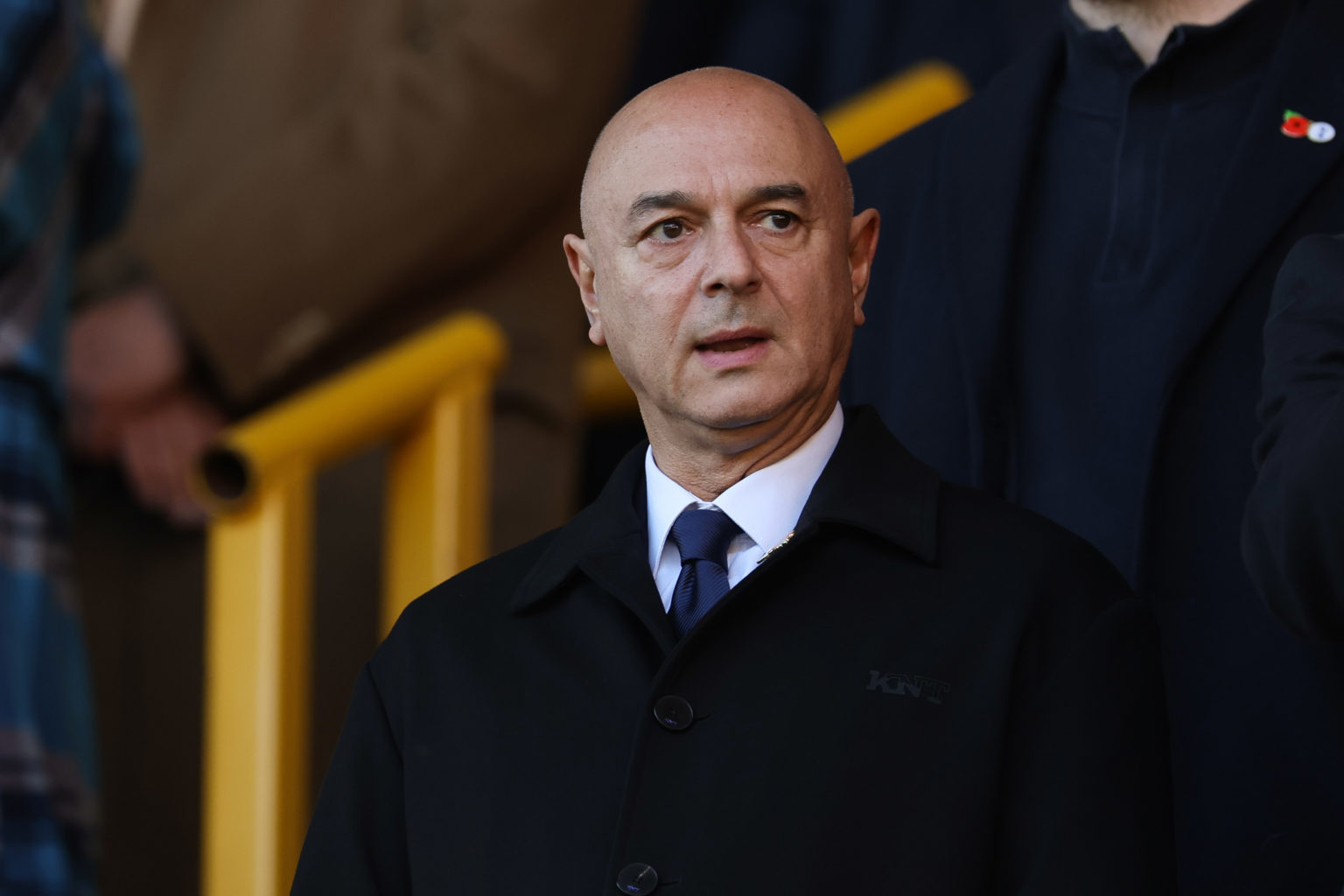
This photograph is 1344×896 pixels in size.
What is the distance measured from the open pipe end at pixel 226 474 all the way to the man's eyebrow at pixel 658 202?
2.64 feet

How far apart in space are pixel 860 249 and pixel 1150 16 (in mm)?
354

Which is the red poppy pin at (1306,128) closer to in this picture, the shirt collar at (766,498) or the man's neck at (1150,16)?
the man's neck at (1150,16)

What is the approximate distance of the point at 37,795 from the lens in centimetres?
186

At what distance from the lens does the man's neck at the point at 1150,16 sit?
1.34 metres

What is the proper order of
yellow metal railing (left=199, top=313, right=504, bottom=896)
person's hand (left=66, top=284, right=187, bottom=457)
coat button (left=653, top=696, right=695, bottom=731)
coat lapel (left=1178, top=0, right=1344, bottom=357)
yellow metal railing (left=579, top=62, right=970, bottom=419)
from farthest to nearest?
person's hand (left=66, top=284, right=187, bottom=457) < yellow metal railing (left=579, top=62, right=970, bottom=419) < yellow metal railing (left=199, top=313, right=504, bottom=896) < coat lapel (left=1178, top=0, right=1344, bottom=357) < coat button (left=653, top=696, right=695, bottom=731)

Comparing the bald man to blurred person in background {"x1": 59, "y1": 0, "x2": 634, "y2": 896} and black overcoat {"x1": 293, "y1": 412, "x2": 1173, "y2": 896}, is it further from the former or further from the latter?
blurred person in background {"x1": 59, "y1": 0, "x2": 634, "y2": 896}

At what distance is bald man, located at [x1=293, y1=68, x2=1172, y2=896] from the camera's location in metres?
1.00

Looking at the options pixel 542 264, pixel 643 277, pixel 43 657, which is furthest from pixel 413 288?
pixel 643 277

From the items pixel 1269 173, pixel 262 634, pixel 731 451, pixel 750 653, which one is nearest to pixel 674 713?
pixel 750 653

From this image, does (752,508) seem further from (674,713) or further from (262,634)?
(262,634)

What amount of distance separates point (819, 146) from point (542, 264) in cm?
164

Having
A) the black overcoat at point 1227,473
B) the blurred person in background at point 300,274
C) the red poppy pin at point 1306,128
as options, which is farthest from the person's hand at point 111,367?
the red poppy pin at point 1306,128

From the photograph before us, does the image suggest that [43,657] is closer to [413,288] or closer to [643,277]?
[413,288]

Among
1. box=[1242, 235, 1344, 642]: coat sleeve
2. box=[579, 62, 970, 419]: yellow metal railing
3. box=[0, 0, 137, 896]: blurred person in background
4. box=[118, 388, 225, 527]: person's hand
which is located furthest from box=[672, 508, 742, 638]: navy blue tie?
box=[118, 388, 225, 527]: person's hand
